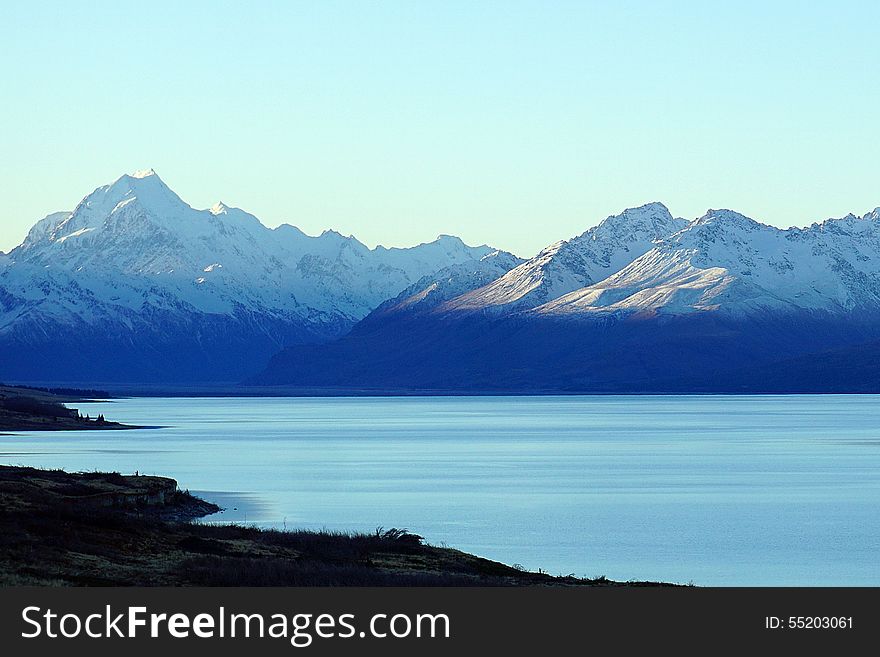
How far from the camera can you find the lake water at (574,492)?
65750 millimetres

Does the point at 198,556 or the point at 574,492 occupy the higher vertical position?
the point at 574,492

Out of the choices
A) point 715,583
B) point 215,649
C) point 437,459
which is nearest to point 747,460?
point 437,459

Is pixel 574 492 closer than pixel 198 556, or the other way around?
pixel 198 556

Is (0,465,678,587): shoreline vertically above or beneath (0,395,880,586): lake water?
beneath

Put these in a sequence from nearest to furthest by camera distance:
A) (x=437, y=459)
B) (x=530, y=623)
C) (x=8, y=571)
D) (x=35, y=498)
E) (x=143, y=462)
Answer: (x=530, y=623)
(x=8, y=571)
(x=35, y=498)
(x=143, y=462)
(x=437, y=459)

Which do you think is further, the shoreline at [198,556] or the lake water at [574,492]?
the lake water at [574,492]

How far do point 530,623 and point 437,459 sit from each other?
9937cm

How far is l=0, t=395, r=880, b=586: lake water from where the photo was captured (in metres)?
65.8

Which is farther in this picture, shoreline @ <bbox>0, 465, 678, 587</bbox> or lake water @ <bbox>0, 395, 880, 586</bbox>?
lake water @ <bbox>0, 395, 880, 586</bbox>

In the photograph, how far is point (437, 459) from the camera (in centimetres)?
13738

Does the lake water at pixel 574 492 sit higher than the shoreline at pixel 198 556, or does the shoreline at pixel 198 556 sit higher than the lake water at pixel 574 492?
the lake water at pixel 574 492

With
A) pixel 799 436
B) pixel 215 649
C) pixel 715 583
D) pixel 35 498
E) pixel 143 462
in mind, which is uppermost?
pixel 799 436

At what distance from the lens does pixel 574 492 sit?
100 m

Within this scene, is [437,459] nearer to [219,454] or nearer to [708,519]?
[219,454]
